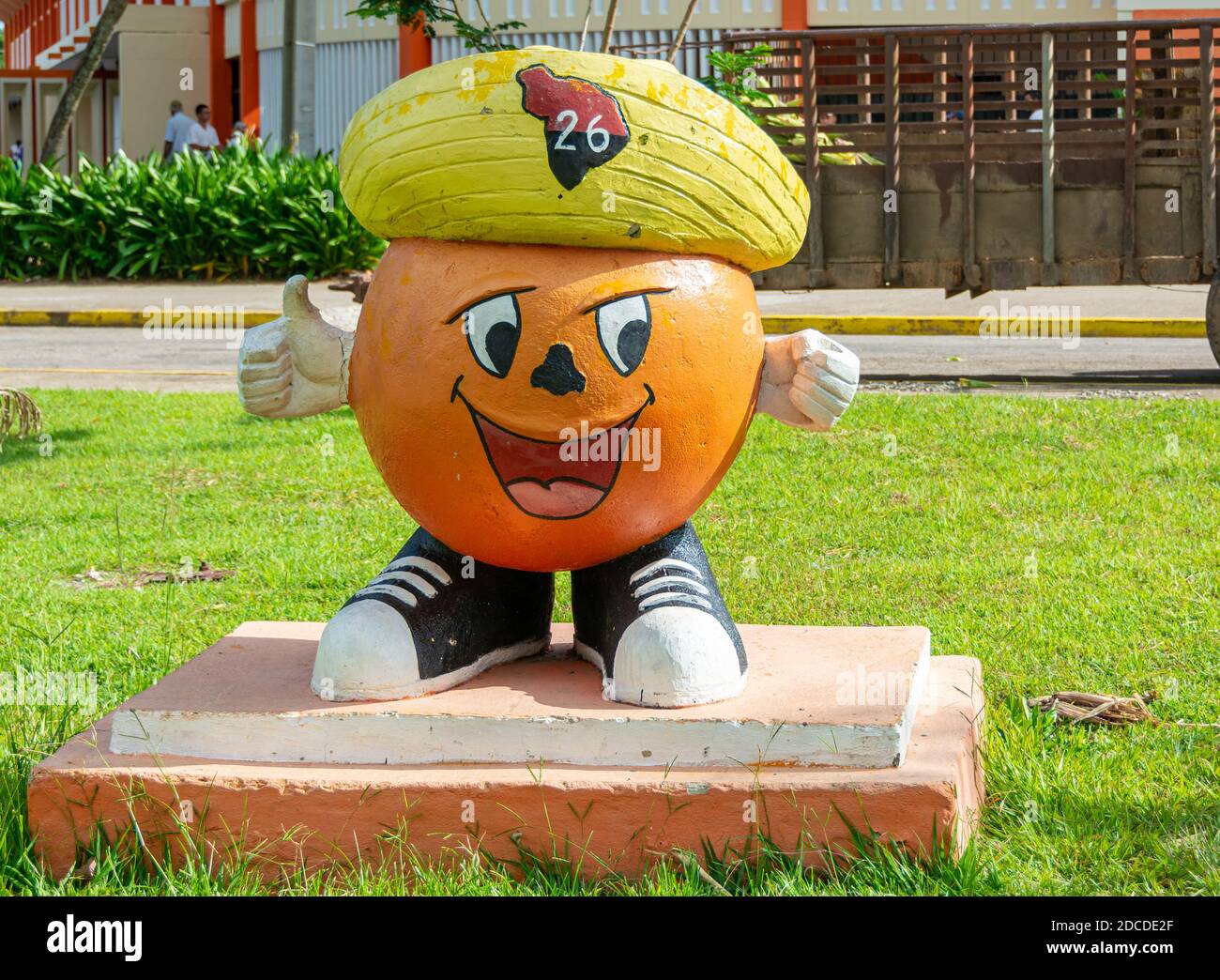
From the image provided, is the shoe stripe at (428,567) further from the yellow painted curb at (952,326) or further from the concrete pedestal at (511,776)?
the yellow painted curb at (952,326)

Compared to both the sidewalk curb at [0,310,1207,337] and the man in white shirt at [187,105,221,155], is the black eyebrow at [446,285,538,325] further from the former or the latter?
the man in white shirt at [187,105,221,155]

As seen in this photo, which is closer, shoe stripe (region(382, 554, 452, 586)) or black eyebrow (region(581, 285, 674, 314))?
black eyebrow (region(581, 285, 674, 314))

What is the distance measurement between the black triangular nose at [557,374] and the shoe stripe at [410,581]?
0.62m

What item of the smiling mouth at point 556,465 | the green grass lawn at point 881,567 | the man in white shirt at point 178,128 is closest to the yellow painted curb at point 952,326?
the green grass lawn at point 881,567

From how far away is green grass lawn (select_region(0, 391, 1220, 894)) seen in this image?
3383 millimetres

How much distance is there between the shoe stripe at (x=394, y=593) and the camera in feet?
11.8

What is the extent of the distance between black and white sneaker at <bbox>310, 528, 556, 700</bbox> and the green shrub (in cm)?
1168

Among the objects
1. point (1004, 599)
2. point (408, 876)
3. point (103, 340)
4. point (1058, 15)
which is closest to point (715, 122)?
point (408, 876)

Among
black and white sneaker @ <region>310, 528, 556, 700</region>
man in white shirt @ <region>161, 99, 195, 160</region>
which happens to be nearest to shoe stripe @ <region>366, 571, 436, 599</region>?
black and white sneaker @ <region>310, 528, 556, 700</region>

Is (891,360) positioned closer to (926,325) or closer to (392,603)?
(926,325)

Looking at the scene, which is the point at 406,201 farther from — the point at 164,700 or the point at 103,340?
the point at 103,340

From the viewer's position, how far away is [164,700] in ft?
11.6

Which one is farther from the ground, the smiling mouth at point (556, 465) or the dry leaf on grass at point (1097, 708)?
the smiling mouth at point (556, 465)

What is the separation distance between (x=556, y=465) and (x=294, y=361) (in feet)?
2.33
